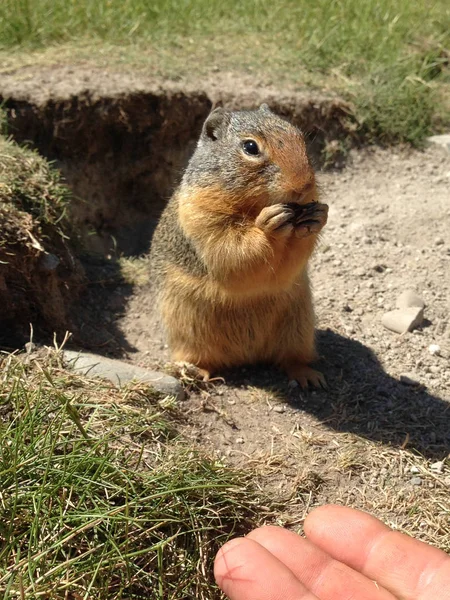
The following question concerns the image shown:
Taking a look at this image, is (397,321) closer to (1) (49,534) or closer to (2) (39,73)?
(1) (49,534)

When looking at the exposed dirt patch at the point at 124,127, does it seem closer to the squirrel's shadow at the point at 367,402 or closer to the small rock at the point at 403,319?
the small rock at the point at 403,319

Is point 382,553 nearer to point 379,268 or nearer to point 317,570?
point 317,570

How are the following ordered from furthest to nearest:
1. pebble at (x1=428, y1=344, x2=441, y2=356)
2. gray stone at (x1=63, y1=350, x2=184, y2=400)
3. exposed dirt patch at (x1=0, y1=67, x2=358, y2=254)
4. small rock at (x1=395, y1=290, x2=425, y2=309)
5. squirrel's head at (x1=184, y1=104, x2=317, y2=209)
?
1. exposed dirt patch at (x1=0, y1=67, x2=358, y2=254)
2. small rock at (x1=395, y1=290, x2=425, y2=309)
3. pebble at (x1=428, y1=344, x2=441, y2=356)
4. gray stone at (x1=63, y1=350, x2=184, y2=400)
5. squirrel's head at (x1=184, y1=104, x2=317, y2=209)

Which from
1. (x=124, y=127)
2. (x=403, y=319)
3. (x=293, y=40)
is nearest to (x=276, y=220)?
(x=403, y=319)

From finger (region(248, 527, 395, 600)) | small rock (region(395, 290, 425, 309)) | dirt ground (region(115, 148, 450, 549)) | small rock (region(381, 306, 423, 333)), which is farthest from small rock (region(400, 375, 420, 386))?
finger (region(248, 527, 395, 600))

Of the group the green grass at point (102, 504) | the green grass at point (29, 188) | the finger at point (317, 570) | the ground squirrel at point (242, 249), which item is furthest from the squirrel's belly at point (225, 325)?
the finger at point (317, 570)

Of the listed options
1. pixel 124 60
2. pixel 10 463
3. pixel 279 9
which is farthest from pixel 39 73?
pixel 10 463

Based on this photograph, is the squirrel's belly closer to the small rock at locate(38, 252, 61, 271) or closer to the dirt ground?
the dirt ground
